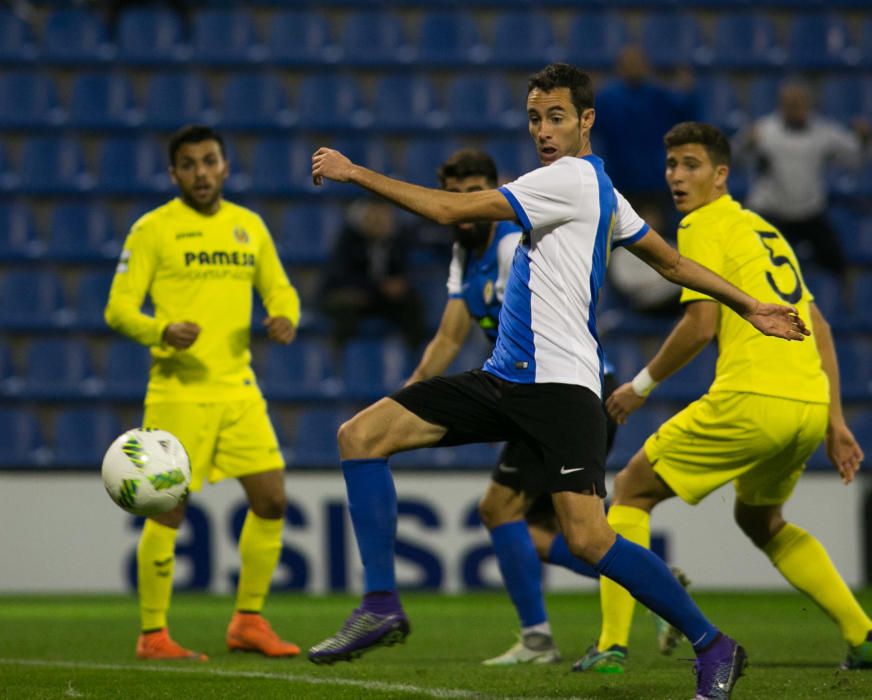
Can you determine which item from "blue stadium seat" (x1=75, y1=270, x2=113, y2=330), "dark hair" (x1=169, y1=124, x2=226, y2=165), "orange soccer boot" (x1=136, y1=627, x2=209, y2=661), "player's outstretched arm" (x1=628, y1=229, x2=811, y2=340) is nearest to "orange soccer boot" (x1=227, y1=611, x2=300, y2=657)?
"orange soccer boot" (x1=136, y1=627, x2=209, y2=661)

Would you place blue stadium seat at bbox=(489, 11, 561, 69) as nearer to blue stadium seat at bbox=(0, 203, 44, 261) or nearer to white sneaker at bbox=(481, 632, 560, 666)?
blue stadium seat at bbox=(0, 203, 44, 261)

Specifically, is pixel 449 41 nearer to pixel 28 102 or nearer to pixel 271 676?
pixel 28 102

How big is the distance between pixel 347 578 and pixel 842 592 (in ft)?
14.8

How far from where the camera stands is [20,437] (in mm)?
10547

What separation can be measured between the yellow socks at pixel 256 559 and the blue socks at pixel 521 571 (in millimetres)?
1063

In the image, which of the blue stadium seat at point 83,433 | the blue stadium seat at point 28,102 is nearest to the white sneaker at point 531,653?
the blue stadium seat at point 83,433

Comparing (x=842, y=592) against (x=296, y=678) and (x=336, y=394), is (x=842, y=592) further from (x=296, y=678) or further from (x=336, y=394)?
(x=336, y=394)

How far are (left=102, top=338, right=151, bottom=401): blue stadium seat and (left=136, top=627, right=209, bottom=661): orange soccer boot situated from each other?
15.5 feet

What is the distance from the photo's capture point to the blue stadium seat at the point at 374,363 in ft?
35.2

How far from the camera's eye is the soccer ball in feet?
17.6

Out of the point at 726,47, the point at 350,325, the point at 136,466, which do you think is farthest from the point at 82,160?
the point at 136,466

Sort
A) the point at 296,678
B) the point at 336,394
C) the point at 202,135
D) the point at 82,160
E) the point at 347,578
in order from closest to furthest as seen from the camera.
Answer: the point at 296,678, the point at 202,135, the point at 347,578, the point at 336,394, the point at 82,160

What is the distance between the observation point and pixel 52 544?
9.70 meters

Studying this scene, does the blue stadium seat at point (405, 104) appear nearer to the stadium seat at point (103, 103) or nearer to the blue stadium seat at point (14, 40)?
the stadium seat at point (103, 103)
